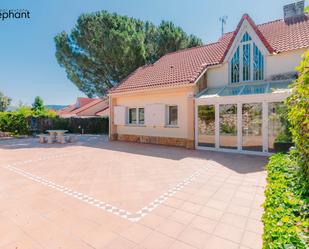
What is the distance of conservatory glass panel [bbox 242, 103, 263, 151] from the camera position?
12.7 m

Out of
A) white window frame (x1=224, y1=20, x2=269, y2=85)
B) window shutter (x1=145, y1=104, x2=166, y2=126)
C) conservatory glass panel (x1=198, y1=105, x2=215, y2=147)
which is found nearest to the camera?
white window frame (x1=224, y1=20, x2=269, y2=85)

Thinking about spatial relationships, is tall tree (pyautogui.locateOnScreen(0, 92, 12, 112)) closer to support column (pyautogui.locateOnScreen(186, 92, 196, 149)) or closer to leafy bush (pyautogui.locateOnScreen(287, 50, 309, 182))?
support column (pyautogui.locateOnScreen(186, 92, 196, 149))

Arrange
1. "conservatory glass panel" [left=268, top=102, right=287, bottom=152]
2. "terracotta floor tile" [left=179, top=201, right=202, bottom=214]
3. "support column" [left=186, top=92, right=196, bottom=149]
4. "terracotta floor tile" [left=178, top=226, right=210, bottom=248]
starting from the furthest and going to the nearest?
"support column" [left=186, top=92, right=196, bottom=149]
"conservatory glass panel" [left=268, top=102, right=287, bottom=152]
"terracotta floor tile" [left=179, top=201, right=202, bottom=214]
"terracotta floor tile" [left=178, top=226, right=210, bottom=248]

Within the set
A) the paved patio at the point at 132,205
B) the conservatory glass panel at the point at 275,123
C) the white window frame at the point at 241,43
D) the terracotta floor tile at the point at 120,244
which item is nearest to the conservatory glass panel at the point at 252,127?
the conservatory glass panel at the point at 275,123

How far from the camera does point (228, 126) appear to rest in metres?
13.9

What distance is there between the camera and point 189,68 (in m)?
17.4

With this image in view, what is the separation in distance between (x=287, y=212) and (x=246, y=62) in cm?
1462

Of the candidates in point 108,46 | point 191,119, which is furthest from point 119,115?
point 108,46

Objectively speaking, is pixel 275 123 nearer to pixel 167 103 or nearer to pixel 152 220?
pixel 167 103

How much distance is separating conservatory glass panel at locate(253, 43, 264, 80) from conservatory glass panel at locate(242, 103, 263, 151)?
125 inches

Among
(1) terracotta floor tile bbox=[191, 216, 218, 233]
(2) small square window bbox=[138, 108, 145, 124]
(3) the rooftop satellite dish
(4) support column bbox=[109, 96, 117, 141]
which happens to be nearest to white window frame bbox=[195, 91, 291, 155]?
(2) small square window bbox=[138, 108, 145, 124]

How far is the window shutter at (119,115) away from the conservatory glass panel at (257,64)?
40.3 feet

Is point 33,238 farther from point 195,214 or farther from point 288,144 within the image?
point 288,144

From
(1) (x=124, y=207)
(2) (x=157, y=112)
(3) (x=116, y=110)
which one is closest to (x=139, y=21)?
(3) (x=116, y=110)
